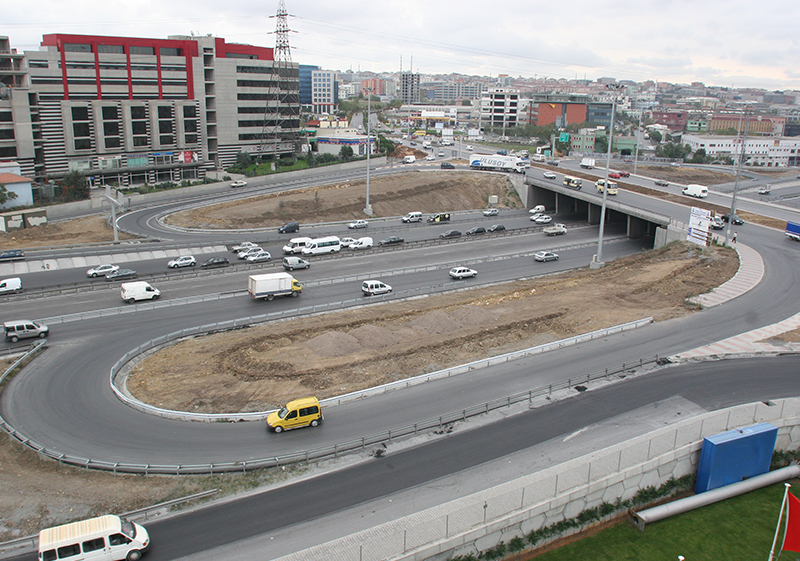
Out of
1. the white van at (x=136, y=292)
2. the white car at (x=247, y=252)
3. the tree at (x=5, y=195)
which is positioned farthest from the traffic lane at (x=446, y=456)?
the tree at (x=5, y=195)

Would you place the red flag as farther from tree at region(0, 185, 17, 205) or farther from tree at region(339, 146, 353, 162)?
tree at region(339, 146, 353, 162)

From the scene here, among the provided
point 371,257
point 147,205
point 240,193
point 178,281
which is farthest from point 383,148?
point 178,281

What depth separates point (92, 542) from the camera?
51.8 ft

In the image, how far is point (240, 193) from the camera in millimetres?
78562

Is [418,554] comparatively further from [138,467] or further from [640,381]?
[640,381]

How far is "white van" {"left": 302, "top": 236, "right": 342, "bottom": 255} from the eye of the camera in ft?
170

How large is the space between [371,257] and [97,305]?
22.5m

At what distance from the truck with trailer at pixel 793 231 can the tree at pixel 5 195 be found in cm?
7835

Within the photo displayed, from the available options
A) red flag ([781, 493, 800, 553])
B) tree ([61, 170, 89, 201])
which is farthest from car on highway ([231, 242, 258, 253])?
red flag ([781, 493, 800, 553])

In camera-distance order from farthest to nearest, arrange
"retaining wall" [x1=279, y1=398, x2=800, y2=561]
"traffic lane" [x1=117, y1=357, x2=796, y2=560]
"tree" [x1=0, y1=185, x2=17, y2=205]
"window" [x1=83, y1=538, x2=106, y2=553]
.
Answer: "tree" [x1=0, y1=185, x2=17, y2=205] < "traffic lane" [x1=117, y1=357, x2=796, y2=560] < "window" [x1=83, y1=538, x2=106, y2=553] < "retaining wall" [x1=279, y1=398, x2=800, y2=561]

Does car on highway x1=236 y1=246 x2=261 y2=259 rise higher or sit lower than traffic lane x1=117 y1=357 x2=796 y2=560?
higher

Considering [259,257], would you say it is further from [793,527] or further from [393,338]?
[793,527]

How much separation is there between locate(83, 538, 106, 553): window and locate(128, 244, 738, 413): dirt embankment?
8634 mm

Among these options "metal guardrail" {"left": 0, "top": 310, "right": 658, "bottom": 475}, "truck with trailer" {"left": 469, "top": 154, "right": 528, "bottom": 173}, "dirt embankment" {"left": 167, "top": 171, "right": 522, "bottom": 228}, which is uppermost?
"truck with trailer" {"left": 469, "top": 154, "right": 528, "bottom": 173}
